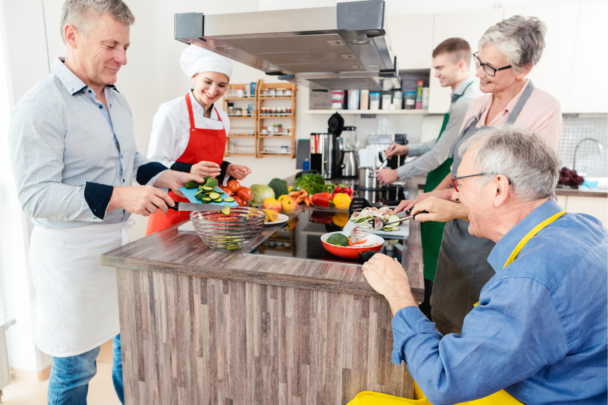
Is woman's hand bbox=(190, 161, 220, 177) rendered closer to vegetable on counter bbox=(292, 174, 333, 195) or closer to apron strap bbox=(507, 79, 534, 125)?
vegetable on counter bbox=(292, 174, 333, 195)

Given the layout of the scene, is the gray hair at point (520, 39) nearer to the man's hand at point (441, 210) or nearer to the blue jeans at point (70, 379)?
the man's hand at point (441, 210)

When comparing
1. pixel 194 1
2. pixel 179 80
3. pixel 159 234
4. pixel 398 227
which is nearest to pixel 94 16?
pixel 159 234

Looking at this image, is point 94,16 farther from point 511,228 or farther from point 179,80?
point 179,80

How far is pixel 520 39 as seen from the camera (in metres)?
1.53

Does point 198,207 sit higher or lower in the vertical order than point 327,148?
lower

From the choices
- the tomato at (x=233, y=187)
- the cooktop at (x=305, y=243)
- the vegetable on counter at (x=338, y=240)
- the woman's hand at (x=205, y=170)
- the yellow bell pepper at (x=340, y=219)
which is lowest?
the yellow bell pepper at (x=340, y=219)

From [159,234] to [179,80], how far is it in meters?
3.01

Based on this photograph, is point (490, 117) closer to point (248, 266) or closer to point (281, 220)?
point (281, 220)

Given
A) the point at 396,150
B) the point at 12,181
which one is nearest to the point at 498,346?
the point at 12,181

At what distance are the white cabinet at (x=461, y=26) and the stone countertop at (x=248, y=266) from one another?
2615mm

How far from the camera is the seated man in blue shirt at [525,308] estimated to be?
2.46ft

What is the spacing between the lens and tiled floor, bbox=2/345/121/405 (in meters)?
2.08

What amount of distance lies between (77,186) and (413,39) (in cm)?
331

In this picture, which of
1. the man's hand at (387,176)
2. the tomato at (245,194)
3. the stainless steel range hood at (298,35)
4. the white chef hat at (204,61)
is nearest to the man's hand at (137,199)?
the stainless steel range hood at (298,35)
